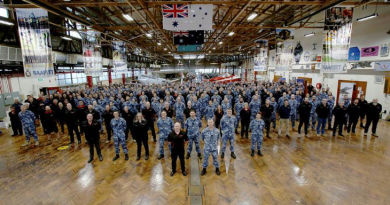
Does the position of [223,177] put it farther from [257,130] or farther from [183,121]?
[183,121]

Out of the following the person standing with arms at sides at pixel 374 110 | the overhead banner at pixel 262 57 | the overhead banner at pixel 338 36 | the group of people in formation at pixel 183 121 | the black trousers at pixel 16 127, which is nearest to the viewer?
the group of people in formation at pixel 183 121

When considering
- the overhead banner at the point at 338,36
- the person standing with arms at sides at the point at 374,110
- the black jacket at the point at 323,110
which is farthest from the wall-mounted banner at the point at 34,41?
the person standing with arms at sides at the point at 374,110

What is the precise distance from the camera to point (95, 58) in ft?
37.3

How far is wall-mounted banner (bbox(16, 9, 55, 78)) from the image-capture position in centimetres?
629

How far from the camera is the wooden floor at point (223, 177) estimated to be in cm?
425

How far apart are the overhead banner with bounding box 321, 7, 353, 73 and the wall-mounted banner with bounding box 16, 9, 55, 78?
11.5 m

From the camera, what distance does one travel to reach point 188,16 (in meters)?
6.37

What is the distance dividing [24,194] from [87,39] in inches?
356

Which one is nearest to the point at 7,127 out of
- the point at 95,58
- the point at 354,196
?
the point at 95,58

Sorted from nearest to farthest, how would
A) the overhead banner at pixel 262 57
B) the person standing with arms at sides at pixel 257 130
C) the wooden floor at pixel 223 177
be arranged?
the wooden floor at pixel 223 177 < the person standing with arms at sides at pixel 257 130 < the overhead banner at pixel 262 57

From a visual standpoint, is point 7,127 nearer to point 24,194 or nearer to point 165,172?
point 24,194

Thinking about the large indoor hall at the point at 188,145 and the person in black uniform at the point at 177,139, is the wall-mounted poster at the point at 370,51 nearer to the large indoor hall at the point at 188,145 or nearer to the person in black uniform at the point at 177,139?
the large indoor hall at the point at 188,145

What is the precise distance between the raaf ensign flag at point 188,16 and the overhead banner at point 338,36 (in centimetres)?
557

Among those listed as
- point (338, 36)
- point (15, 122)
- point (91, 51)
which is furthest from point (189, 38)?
point (15, 122)
